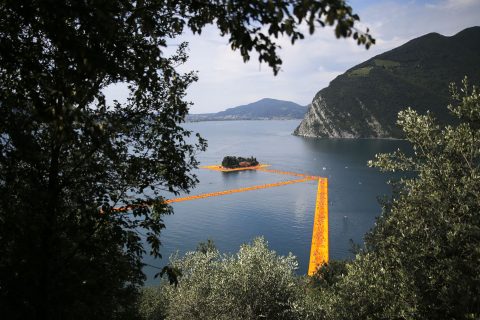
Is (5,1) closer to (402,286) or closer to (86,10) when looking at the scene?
(86,10)

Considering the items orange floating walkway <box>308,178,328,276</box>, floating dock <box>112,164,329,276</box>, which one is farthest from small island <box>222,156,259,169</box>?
orange floating walkway <box>308,178,328,276</box>

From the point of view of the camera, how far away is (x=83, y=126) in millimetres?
6234

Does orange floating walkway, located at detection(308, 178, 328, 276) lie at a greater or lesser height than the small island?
lesser

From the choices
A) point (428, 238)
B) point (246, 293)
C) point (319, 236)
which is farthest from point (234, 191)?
point (428, 238)

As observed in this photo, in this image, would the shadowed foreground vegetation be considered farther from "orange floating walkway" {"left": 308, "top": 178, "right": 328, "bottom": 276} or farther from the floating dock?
"orange floating walkway" {"left": 308, "top": 178, "right": 328, "bottom": 276}

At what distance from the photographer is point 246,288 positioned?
25906 millimetres

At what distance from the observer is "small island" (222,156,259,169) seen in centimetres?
18450

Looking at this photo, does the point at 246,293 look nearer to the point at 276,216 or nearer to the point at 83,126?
the point at 83,126

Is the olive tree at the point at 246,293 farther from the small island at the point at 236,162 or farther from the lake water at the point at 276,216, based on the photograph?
the small island at the point at 236,162

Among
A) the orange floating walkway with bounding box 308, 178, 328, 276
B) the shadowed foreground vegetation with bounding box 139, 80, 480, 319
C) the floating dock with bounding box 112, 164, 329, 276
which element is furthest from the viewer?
the floating dock with bounding box 112, 164, 329, 276

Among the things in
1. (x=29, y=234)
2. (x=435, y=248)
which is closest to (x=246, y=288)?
(x=435, y=248)

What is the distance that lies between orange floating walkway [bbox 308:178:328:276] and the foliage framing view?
54.7 metres

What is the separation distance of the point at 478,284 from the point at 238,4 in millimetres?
13827

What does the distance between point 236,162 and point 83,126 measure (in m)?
180
